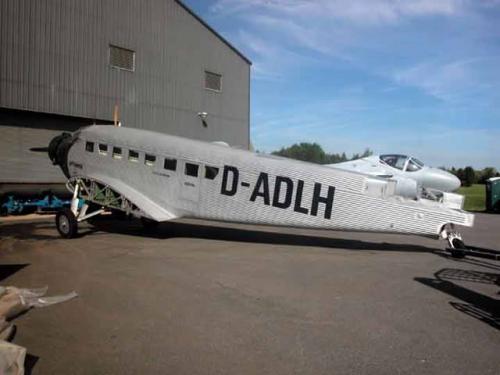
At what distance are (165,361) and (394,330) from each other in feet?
9.71

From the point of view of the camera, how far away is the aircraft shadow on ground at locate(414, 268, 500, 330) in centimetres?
647

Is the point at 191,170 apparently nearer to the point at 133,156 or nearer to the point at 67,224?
the point at 133,156

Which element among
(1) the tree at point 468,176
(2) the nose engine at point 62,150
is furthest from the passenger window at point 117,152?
(1) the tree at point 468,176

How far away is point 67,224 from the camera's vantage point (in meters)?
12.4

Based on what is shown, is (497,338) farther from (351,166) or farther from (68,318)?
(351,166)

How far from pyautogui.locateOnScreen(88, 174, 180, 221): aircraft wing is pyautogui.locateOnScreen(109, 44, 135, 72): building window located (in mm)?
11031

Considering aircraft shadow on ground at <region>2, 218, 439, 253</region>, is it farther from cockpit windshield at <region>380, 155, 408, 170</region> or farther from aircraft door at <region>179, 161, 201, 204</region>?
cockpit windshield at <region>380, 155, 408, 170</region>

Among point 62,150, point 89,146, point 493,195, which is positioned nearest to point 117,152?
point 89,146

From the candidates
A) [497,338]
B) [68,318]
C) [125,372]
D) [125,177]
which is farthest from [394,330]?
[125,177]

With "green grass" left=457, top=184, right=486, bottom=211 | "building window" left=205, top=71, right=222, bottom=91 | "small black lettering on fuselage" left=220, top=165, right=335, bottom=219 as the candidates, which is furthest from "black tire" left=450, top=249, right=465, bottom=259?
"green grass" left=457, top=184, right=486, bottom=211

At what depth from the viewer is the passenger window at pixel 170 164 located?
1260cm

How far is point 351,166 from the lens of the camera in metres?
19.6

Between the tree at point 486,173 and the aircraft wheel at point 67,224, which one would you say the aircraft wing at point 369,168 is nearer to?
the aircraft wheel at point 67,224

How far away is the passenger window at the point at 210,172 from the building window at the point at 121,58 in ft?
41.5
